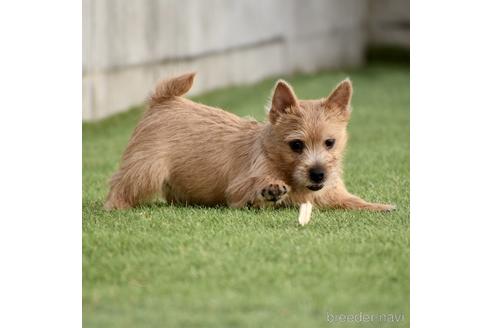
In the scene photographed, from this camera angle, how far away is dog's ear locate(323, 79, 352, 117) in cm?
362

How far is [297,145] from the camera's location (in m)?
3.56

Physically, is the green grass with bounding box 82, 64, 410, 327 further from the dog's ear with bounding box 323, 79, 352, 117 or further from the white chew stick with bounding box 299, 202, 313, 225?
the dog's ear with bounding box 323, 79, 352, 117

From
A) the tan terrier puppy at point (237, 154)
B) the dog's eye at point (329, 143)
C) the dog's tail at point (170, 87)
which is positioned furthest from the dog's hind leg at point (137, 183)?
the dog's eye at point (329, 143)

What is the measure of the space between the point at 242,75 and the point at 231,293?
648 cm

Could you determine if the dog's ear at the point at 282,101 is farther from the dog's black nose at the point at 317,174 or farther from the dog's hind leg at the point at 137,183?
the dog's hind leg at the point at 137,183

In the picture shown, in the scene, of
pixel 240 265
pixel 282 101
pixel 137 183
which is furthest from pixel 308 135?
pixel 240 265

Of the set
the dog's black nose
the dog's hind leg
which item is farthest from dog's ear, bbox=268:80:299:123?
the dog's hind leg

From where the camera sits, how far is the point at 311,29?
8711 mm

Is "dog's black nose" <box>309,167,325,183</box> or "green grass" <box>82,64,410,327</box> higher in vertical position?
"dog's black nose" <box>309,167,325,183</box>

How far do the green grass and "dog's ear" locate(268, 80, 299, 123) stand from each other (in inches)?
15.8

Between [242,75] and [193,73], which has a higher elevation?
[193,73]
